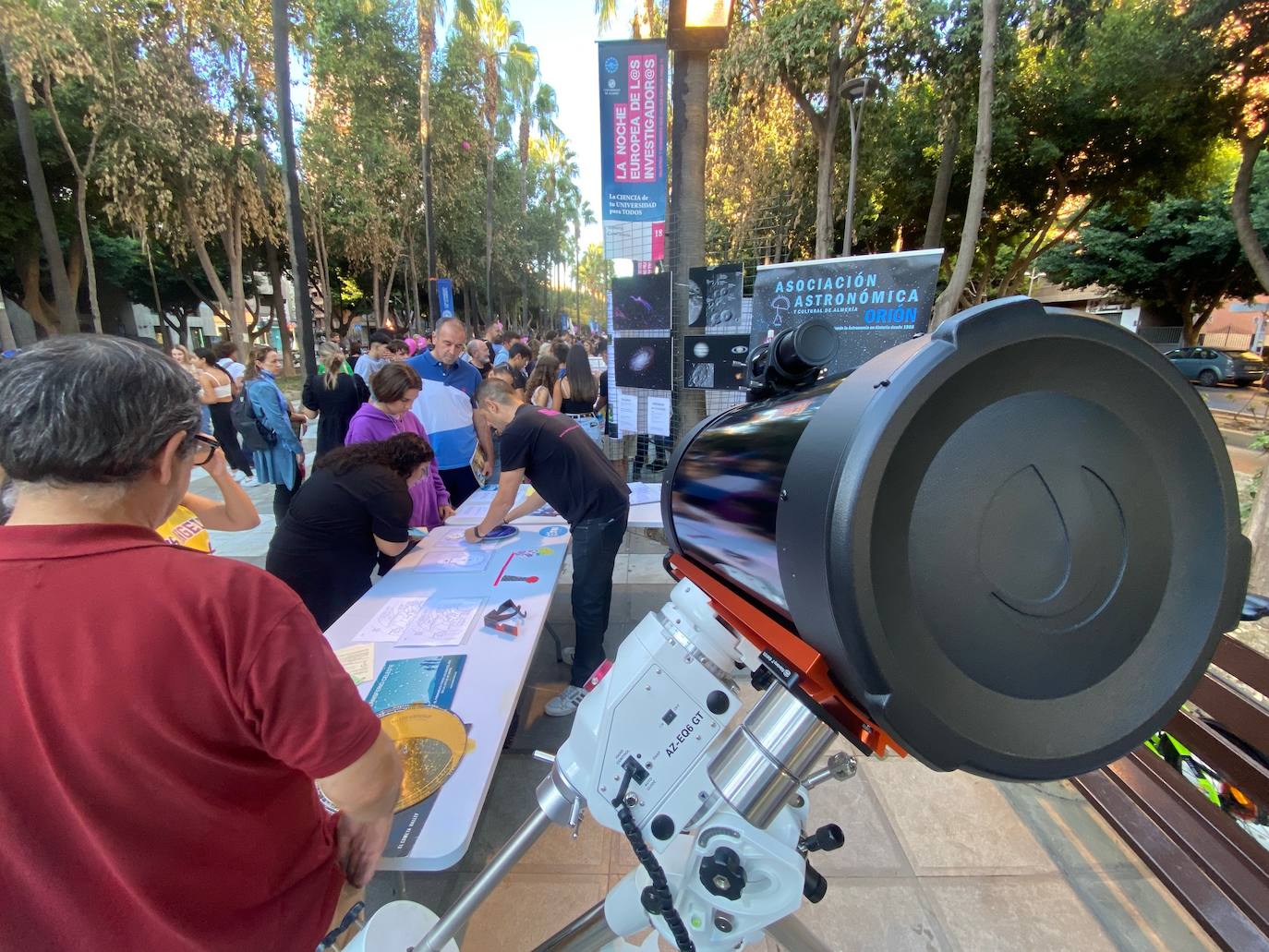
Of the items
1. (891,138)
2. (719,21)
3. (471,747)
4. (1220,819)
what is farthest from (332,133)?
(1220,819)

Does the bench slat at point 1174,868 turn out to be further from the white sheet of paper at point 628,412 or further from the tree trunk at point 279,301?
the tree trunk at point 279,301

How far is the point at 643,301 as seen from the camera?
14.3ft

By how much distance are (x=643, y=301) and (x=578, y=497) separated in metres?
2.10

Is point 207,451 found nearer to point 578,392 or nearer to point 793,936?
point 793,936

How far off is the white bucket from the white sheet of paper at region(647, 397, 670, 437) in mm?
3698

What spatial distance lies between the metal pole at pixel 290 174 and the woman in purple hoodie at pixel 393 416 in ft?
13.7

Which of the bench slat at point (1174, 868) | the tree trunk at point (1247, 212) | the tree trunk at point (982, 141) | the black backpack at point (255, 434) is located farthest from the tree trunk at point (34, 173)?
the tree trunk at point (1247, 212)

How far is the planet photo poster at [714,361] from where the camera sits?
3961 mm

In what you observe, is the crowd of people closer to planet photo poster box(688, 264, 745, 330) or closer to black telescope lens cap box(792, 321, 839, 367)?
black telescope lens cap box(792, 321, 839, 367)

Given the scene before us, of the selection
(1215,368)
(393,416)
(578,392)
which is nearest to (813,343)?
(393,416)

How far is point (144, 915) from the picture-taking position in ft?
2.82

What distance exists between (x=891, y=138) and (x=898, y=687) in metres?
15.5

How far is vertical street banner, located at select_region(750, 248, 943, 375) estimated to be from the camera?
3.13 meters

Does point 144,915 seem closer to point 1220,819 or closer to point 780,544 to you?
point 780,544
